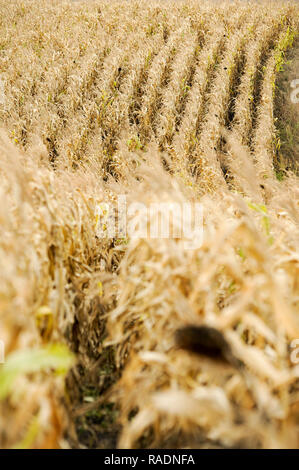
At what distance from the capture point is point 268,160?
5.20 m

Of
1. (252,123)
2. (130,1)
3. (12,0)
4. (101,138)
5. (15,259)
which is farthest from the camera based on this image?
(12,0)

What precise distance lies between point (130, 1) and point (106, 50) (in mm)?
2974

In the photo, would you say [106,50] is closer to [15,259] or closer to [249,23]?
[249,23]

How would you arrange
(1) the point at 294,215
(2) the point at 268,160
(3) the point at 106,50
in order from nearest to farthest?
(1) the point at 294,215 → (2) the point at 268,160 → (3) the point at 106,50

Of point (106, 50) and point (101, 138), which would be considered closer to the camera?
point (101, 138)

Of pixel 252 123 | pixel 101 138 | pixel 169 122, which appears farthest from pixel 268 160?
pixel 101 138

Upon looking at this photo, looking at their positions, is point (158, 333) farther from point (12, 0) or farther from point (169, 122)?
point (12, 0)

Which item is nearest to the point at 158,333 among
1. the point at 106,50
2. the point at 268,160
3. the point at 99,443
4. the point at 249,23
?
the point at 99,443

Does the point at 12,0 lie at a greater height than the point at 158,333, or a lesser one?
greater

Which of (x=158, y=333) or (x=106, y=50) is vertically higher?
(x=106, y=50)

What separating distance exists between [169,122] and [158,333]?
5.44 m

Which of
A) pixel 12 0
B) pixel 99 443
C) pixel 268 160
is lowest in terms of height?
pixel 99 443
